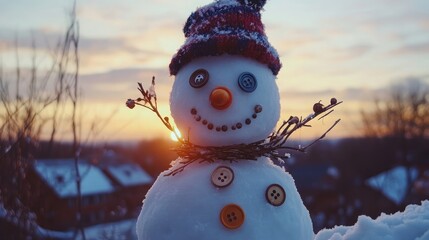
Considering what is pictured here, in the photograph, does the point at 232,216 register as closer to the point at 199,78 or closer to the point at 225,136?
the point at 225,136

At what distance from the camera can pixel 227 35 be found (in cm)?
205

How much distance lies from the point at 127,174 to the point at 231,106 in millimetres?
23995

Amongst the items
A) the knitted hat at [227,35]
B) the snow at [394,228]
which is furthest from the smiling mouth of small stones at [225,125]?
the snow at [394,228]

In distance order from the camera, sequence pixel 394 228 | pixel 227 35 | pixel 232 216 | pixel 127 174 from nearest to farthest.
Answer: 1. pixel 232 216
2. pixel 227 35
3. pixel 394 228
4. pixel 127 174

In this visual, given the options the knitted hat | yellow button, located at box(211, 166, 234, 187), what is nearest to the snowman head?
the knitted hat

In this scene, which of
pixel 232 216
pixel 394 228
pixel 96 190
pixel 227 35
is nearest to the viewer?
pixel 232 216

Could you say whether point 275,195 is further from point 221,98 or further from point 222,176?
point 221,98

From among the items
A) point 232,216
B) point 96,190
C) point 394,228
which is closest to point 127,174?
point 96,190

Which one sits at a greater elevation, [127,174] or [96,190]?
[96,190]

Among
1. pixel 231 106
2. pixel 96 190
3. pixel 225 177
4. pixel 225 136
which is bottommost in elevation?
pixel 96 190

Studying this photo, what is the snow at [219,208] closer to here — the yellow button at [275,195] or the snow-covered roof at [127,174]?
the yellow button at [275,195]

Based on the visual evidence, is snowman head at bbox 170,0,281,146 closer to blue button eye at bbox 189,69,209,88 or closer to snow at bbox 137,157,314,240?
blue button eye at bbox 189,69,209,88

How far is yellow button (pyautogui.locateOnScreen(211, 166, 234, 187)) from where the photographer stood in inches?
78.9

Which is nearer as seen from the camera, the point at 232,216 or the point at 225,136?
the point at 232,216
